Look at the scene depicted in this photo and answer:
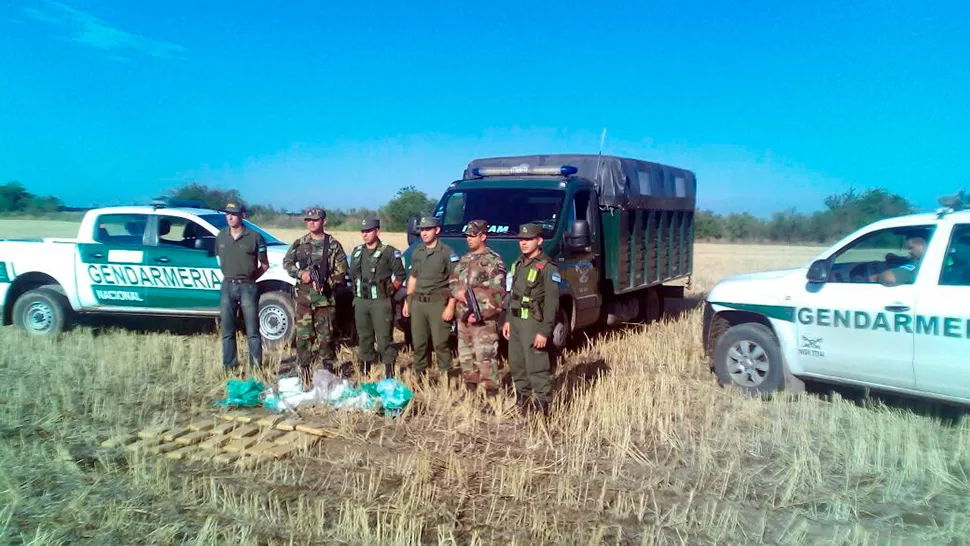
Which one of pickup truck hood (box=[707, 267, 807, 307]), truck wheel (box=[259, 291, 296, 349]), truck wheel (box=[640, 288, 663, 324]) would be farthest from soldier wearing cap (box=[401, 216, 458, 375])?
truck wheel (box=[640, 288, 663, 324])

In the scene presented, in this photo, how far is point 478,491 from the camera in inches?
169

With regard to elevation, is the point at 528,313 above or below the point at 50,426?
above

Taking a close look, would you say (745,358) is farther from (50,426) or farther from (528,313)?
(50,426)

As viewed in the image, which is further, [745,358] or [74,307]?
[74,307]

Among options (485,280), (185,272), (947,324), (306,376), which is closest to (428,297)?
(485,280)

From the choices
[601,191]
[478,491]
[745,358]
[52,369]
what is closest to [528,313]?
[478,491]

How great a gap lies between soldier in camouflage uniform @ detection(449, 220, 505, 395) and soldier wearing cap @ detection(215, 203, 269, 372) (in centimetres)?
231

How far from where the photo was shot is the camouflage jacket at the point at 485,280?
6.02 metres

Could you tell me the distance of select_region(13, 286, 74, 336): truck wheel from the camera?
29.5ft

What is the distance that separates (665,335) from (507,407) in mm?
4387

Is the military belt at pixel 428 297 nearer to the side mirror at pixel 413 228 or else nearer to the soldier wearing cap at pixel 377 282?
the soldier wearing cap at pixel 377 282

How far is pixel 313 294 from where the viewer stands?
6883 mm

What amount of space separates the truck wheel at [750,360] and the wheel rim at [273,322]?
16.6 feet

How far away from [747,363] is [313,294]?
4382mm
